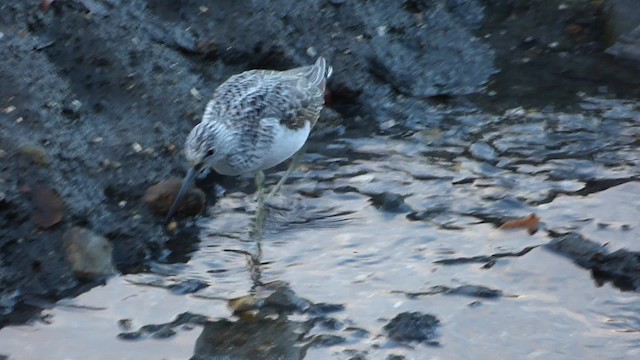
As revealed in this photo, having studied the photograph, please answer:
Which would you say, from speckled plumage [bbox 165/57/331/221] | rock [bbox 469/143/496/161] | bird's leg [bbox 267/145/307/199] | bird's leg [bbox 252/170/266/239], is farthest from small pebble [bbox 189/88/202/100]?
rock [bbox 469/143/496/161]

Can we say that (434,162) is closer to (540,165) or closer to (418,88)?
(540,165)

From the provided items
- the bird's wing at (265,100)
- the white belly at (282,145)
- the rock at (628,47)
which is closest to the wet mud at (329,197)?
the rock at (628,47)

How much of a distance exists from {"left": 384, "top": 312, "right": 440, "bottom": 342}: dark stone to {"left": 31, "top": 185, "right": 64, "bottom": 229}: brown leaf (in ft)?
6.98

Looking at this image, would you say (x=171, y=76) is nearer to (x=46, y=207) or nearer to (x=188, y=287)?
(x=46, y=207)

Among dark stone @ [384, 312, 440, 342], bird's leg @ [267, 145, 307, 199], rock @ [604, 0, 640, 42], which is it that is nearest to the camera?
dark stone @ [384, 312, 440, 342]

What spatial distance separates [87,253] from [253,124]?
4.55 feet

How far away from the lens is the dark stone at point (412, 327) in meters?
6.26

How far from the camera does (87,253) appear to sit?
690 cm

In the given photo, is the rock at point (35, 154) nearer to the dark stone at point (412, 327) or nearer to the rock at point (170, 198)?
the rock at point (170, 198)

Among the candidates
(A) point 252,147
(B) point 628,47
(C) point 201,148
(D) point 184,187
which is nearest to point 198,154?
(C) point 201,148

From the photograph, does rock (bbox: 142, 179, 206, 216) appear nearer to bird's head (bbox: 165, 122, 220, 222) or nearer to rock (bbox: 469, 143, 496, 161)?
bird's head (bbox: 165, 122, 220, 222)

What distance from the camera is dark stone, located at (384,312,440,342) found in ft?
20.5

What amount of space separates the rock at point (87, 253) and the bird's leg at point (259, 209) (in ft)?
3.19

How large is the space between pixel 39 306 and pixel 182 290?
2.68 feet
